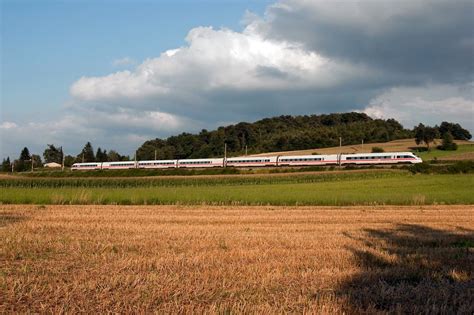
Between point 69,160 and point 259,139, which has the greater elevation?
point 259,139

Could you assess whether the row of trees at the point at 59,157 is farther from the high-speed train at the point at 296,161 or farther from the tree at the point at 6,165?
the high-speed train at the point at 296,161

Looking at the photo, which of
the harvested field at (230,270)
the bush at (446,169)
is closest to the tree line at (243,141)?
the bush at (446,169)

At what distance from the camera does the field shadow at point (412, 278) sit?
651 cm

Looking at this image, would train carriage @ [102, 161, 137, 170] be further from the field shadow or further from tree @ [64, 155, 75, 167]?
the field shadow

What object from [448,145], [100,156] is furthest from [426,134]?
[100,156]

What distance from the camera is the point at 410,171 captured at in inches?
2869

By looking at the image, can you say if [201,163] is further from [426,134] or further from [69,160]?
[69,160]

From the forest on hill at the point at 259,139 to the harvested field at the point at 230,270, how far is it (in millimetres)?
142911

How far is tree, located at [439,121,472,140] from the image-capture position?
160 meters

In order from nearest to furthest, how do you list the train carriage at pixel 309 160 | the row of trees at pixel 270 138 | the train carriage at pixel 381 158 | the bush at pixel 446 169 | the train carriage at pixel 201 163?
1. the bush at pixel 446 169
2. the train carriage at pixel 381 158
3. the train carriage at pixel 309 160
4. the train carriage at pixel 201 163
5. the row of trees at pixel 270 138

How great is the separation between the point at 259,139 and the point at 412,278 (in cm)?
18166

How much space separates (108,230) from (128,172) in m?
79.3

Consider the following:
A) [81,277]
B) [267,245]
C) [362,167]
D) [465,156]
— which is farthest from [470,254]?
[465,156]

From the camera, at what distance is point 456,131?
160 meters
